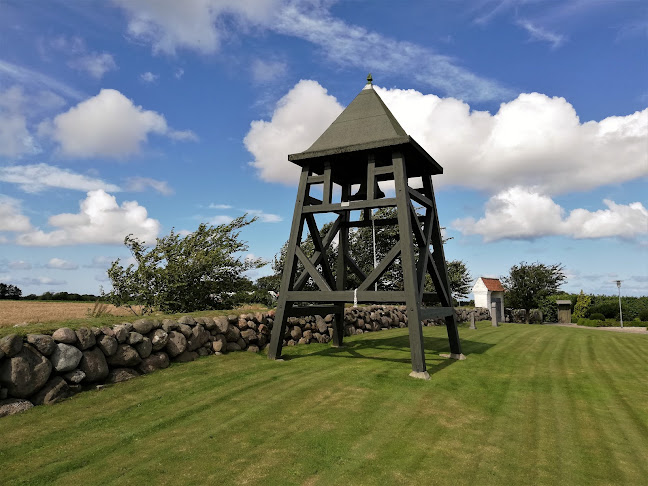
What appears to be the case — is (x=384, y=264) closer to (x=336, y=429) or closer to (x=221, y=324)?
(x=221, y=324)

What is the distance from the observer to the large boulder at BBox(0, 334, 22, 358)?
7122mm

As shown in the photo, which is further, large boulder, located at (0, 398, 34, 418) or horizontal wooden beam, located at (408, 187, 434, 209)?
horizontal wooden beam, located at (408, 187, 434, 209)

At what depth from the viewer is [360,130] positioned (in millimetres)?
12188

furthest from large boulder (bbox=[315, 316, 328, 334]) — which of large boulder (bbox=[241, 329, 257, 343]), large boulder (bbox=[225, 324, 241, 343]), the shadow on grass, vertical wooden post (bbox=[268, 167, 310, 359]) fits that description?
large boulder (bbox=[225, 324, 241, 343])

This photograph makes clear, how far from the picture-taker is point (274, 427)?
6617mm

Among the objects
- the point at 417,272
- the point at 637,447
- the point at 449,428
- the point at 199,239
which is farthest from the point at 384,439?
the point at 199,239

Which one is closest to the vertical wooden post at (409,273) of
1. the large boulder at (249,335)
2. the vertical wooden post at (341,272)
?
the vertical wooden post at (341,272)

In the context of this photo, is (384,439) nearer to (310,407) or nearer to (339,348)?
(310,407)

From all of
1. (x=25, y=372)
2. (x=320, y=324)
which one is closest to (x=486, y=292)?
(x=320, y=324)

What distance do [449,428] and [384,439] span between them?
3.87 ft

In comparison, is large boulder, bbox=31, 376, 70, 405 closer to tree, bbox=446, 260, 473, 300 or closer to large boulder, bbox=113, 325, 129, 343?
large boulder, bbox=113, 325, 129, 343

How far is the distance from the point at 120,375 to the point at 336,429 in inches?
191

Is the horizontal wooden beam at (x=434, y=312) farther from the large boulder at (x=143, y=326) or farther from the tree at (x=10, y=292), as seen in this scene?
the tree at (x=10, y=292)

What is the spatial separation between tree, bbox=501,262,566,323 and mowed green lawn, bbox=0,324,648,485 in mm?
34136
